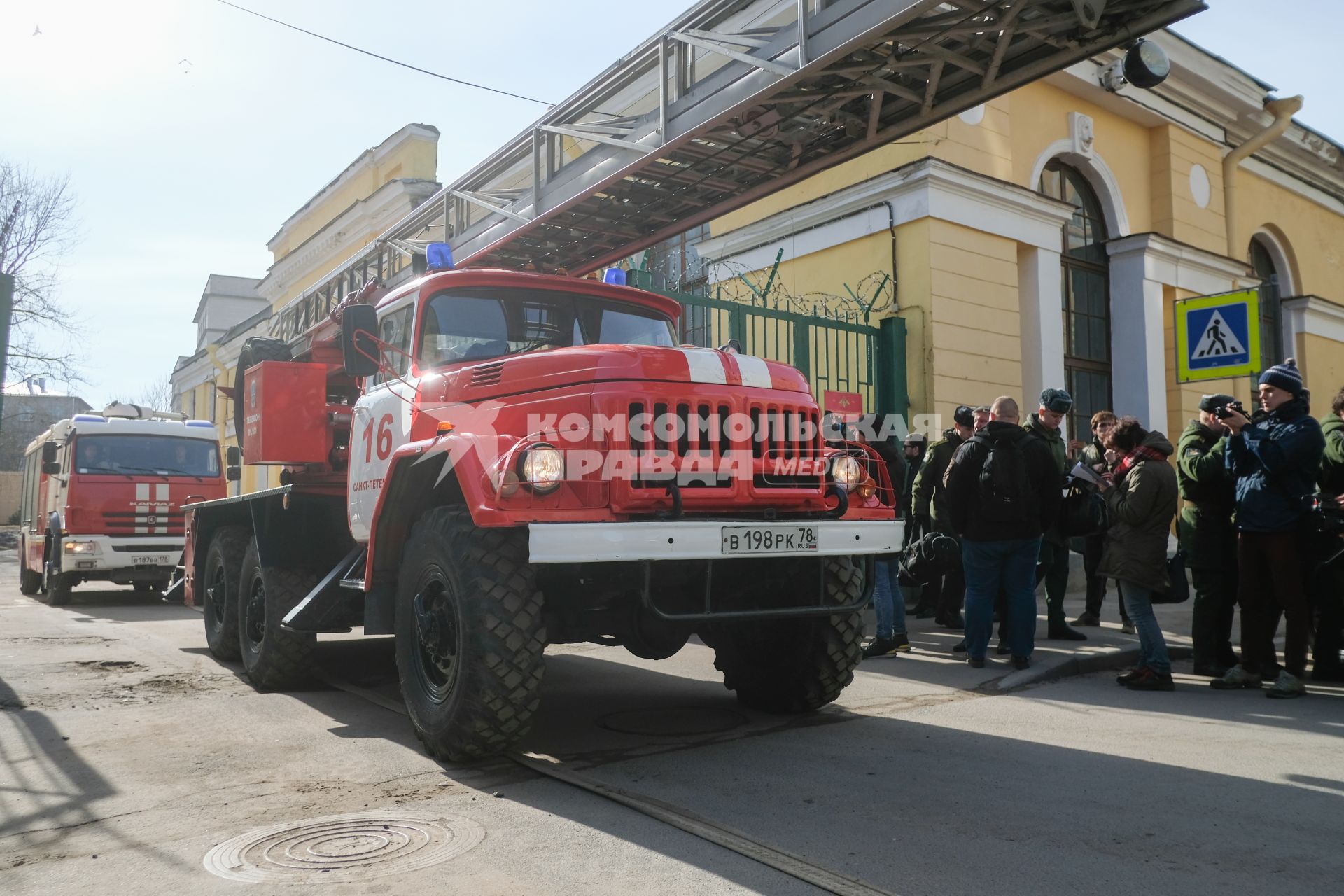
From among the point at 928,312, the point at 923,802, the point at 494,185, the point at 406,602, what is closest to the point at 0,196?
the point at 494,185

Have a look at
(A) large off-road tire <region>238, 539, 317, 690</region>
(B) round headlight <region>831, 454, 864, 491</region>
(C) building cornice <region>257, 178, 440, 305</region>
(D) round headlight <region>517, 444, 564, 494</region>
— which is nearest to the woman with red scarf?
(B) round headlight <region>831, 454, 864, 491</region>

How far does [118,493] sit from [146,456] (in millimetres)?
800

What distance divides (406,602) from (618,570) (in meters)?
1.19

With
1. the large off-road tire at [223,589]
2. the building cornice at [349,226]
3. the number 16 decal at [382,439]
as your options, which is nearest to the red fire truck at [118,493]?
the large off-road tire at [223,589]

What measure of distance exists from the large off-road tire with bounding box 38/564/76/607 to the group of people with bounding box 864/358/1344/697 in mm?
12576

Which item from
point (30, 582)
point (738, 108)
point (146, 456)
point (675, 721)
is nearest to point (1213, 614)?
point (675, 721)

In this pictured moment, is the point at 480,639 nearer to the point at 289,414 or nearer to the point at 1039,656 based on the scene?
the point at 289,414

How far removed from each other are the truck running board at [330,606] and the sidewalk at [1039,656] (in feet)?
11.7

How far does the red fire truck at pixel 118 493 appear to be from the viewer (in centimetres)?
1423

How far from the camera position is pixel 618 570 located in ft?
15.6

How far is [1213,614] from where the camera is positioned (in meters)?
7.00

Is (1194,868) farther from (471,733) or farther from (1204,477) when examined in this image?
(1204,477)

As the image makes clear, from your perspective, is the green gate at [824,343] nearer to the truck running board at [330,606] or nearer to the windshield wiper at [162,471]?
the truck running board at [330,606]

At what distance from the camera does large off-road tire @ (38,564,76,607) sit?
47.1 feet
